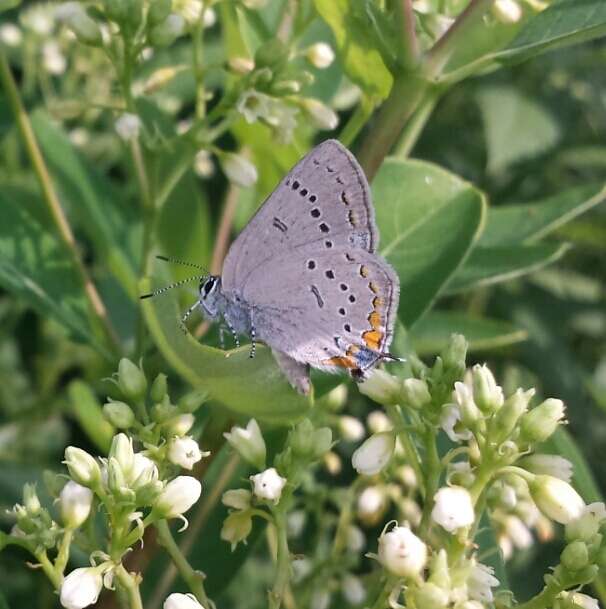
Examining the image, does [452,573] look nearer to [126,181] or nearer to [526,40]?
[526,40]

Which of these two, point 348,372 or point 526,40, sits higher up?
point 526,40

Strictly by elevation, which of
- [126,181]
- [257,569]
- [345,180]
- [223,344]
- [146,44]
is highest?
[146,44]

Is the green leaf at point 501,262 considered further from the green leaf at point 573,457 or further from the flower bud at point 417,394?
the flower bud at point 417,394

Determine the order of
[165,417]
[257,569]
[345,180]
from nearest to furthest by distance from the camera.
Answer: [165,417] < [345,180] < [257,569]

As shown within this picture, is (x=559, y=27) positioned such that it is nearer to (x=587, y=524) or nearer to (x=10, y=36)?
(x=587, y=524)

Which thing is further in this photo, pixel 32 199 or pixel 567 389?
pixel 567 389

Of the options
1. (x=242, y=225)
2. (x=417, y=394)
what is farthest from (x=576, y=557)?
(x=242, y=225)

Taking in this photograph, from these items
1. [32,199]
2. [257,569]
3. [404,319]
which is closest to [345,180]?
[404,319]
